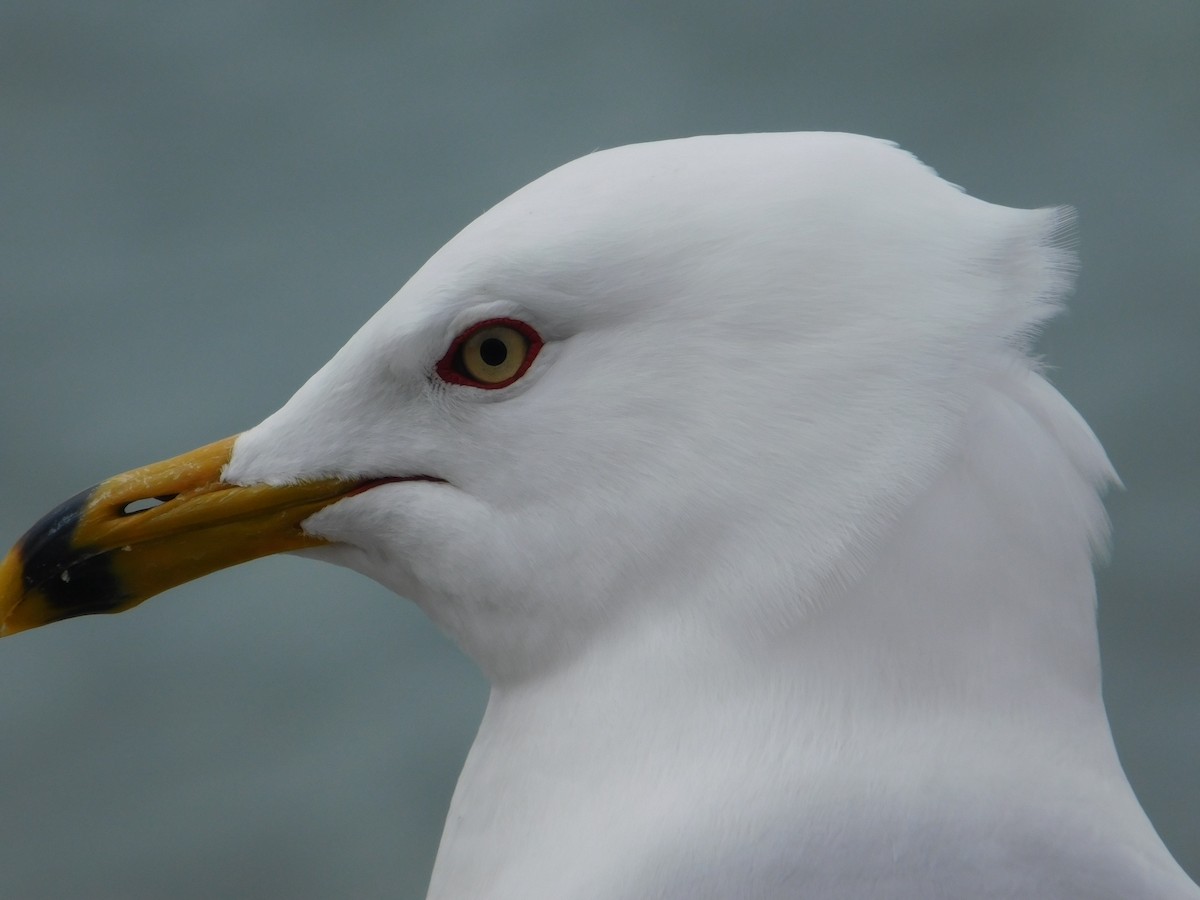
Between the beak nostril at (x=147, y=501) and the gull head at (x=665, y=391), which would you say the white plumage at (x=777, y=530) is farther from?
the beak nostril at (x=147, y=501)

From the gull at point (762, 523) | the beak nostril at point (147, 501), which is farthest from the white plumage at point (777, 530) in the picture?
the beak nostril at point (147, 501)

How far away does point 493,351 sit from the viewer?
28.0 inches

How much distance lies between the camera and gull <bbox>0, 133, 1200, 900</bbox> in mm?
634

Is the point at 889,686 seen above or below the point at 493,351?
below

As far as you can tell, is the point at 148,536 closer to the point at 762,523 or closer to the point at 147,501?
the point at 147,501

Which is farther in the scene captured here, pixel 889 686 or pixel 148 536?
pixel 148 536

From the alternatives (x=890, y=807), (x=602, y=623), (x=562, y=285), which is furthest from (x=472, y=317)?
(x=890, y=807)

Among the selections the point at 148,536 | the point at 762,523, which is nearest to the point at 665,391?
the point at 762,523

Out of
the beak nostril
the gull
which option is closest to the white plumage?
the gull

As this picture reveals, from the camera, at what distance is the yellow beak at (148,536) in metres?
0.76

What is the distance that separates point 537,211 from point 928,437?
0.21 metres

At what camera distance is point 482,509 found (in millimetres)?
707

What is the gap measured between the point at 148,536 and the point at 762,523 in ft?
1.10

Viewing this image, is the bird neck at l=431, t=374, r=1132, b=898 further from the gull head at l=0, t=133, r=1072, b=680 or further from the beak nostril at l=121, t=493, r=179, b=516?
the beak nostril at l=121, t=493, r=179, b=516
